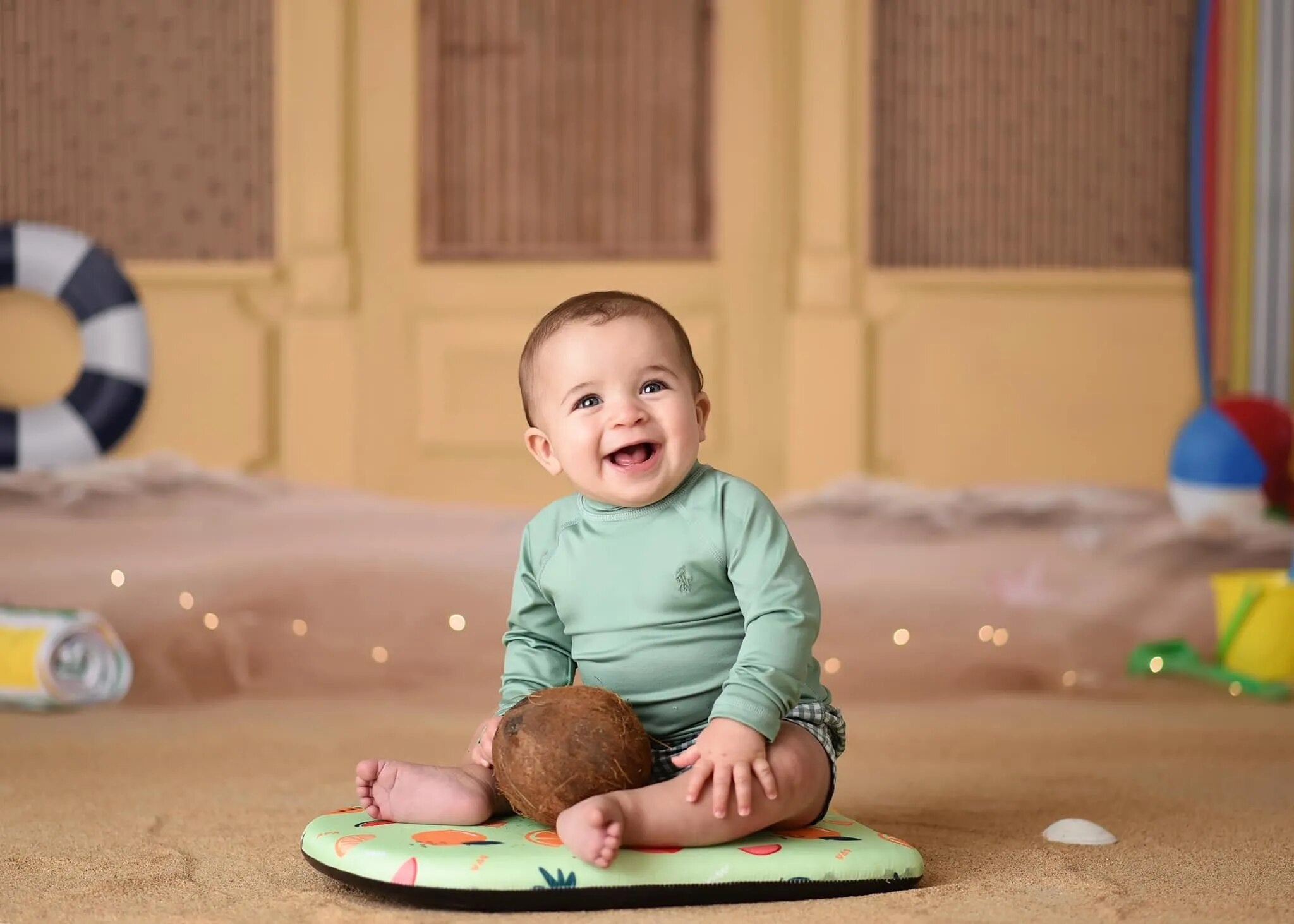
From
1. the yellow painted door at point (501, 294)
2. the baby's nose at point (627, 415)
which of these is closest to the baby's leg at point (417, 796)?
the baby's nose at point (627, 415)

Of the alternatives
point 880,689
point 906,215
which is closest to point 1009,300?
point 906,215

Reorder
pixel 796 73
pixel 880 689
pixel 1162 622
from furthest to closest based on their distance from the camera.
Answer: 1. pixel 796 73
2. pixel 1162 622
3. pixel 880 689

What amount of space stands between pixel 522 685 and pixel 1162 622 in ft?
5.68

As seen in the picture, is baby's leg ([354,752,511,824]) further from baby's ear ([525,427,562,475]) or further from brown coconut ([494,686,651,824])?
baby's ear ([525,427,562,475])

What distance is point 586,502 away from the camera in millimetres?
1298

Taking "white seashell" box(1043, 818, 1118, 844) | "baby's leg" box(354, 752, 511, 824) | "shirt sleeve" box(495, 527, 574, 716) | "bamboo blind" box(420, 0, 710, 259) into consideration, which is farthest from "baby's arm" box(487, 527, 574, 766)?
"bamboo blind" box(420, 0, 710, 259)

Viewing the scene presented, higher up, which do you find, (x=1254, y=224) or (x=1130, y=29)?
(x=1130, y=29)

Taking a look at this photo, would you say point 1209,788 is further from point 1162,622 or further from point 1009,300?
point 1009,300

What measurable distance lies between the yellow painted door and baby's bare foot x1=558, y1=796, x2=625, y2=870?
70.1 inches

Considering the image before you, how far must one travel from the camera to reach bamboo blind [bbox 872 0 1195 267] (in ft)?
9.50

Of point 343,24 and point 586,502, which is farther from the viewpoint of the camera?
point 343,24

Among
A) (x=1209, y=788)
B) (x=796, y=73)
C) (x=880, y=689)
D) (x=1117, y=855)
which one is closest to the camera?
(x=1117, y=855)

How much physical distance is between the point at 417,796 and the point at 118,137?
2093 mm

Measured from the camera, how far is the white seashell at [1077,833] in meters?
1.33
